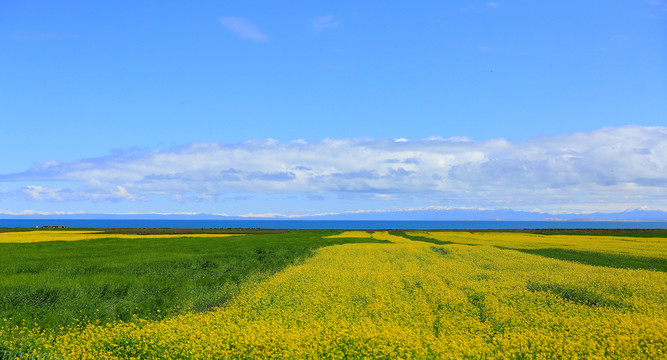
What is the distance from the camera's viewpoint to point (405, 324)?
1258 cm

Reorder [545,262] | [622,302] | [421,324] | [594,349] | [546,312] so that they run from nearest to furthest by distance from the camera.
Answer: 1. [594,349]
2. [421,324]
3. [546,312]
4. [622,302]
5. [545,262]

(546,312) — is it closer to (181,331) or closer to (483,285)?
(483,285)

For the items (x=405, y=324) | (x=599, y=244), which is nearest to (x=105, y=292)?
(x=405, y=324)

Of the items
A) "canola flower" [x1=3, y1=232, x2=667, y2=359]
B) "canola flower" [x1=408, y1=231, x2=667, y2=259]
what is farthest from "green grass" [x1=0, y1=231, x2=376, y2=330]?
"canola flower" [x1=408, y1=231, x2=667, y2=259]

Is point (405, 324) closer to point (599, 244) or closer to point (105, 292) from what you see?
point (105, 292)

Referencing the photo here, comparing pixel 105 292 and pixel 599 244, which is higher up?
pixel 105 292

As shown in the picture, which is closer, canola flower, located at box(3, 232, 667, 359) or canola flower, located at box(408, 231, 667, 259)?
canola flower, located at box(3, 232, 667, 359)

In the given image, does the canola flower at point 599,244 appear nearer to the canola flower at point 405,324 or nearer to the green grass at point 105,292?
the canola flower at point 405,324

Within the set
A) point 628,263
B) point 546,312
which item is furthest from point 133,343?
point 628,263

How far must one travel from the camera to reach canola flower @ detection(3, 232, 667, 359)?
9688mm

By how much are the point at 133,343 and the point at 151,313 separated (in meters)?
4.67

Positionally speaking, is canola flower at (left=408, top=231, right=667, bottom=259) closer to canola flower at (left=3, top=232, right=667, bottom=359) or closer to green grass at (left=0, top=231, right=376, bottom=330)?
canola flower at (left=3, top=232, right=667, bottom=359)

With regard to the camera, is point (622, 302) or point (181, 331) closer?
point (181, 331)

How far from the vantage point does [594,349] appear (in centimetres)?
947
